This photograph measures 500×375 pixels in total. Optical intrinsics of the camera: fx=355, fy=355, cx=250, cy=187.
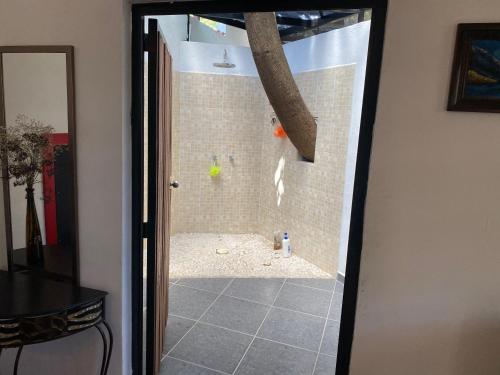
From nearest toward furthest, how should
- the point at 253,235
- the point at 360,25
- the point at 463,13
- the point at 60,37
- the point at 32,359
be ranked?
the point at 463,13
the point at 60,37
the point at 32,359
the point at 360,25
the point at 253,235

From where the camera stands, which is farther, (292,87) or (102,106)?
(292,87)

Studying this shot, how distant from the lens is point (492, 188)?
1.15 m

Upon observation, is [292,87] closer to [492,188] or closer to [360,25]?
[360,25]

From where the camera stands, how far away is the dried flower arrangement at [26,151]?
1.48 meters

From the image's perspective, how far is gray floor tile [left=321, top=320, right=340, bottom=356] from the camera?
226cm

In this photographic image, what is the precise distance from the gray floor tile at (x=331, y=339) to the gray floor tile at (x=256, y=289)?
1.66ft

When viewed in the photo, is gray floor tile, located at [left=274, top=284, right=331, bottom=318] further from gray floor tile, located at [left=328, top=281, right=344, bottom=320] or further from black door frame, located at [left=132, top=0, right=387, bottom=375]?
black door frame, located at [left=132, top=0, right=387, bottom=375]

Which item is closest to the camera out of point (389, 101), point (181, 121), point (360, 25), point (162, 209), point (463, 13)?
point (463, 13)

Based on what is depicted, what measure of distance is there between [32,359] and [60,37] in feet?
4.82

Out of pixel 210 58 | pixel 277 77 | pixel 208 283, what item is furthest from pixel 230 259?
pixel 210 58

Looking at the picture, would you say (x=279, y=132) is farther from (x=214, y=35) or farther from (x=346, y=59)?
(x=214, y=35)

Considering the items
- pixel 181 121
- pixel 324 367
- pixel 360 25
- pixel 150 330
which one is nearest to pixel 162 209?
pixel 150 330

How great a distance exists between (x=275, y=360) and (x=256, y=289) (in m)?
0.89

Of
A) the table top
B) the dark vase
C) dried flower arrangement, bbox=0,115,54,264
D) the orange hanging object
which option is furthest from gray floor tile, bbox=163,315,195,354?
the orange hanging object
